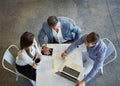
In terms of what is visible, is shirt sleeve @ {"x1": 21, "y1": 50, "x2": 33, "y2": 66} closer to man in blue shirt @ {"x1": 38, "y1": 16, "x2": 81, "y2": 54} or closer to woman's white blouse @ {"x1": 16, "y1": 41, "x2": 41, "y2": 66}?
woman's white blouse @ {"x1": 16, "y1": 41, "x2": 41, "y2": 66}

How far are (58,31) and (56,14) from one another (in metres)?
1.21

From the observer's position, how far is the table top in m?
2.40

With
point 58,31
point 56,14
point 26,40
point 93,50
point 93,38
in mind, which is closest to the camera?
point 93,38

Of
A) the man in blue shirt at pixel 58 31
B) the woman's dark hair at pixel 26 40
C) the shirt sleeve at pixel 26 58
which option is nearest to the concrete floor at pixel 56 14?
the man in blue shirt at pixel 58 31

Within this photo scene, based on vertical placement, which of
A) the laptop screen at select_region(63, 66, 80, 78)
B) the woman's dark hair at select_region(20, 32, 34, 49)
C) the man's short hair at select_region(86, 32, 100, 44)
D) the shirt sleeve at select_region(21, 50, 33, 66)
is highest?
the woman's dark hair at select_region(20, 32, 34, 49)

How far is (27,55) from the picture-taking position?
102 inches

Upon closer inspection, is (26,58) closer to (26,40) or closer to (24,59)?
(24,59)

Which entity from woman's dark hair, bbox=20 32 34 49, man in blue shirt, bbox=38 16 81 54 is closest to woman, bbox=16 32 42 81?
woman's dark hair, bbox=20 32 34 49

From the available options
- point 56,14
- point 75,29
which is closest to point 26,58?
point 75,29

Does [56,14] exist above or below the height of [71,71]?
above

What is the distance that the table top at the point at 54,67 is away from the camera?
240 centimetres

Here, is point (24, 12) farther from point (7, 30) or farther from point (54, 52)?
point (54, 52)

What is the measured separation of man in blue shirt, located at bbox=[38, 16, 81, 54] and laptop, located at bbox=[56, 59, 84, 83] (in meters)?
0.32

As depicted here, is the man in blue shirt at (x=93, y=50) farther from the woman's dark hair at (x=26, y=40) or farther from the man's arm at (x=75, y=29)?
the woman's dark hair at (x=26, y=40)
